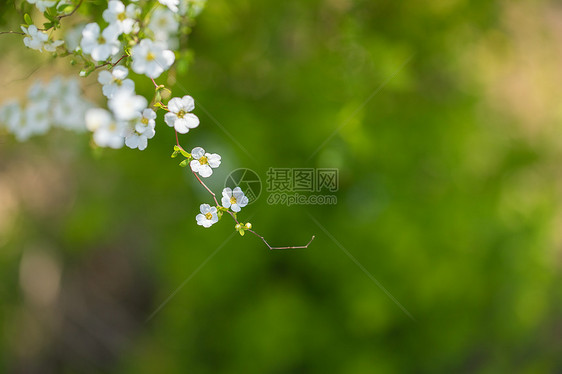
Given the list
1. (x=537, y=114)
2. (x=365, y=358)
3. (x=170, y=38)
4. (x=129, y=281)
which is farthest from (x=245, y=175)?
(x=537, y=114)

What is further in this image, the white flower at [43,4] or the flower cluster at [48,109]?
the flower cluster at [48,109]

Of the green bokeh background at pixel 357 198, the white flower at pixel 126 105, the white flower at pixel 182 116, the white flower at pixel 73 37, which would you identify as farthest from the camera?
the green bokeh background at pixel 357 198

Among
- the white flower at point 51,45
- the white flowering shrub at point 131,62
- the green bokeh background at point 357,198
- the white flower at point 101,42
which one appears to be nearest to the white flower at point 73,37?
the white flowering shrub at point 131,62

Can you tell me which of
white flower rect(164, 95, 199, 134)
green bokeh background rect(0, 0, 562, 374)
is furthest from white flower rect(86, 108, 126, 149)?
green bokeh background rect(0, 0, 562, 374)

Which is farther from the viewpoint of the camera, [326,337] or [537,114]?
[537,114]

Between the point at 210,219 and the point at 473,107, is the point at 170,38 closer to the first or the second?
the point at 210,219

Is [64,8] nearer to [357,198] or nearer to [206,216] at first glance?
[206,216]

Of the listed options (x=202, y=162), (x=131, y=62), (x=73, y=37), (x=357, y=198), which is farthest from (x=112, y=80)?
(x=357, y=198)

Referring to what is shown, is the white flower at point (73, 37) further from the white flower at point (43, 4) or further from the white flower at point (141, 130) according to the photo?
the white flower at point (141, 130)
